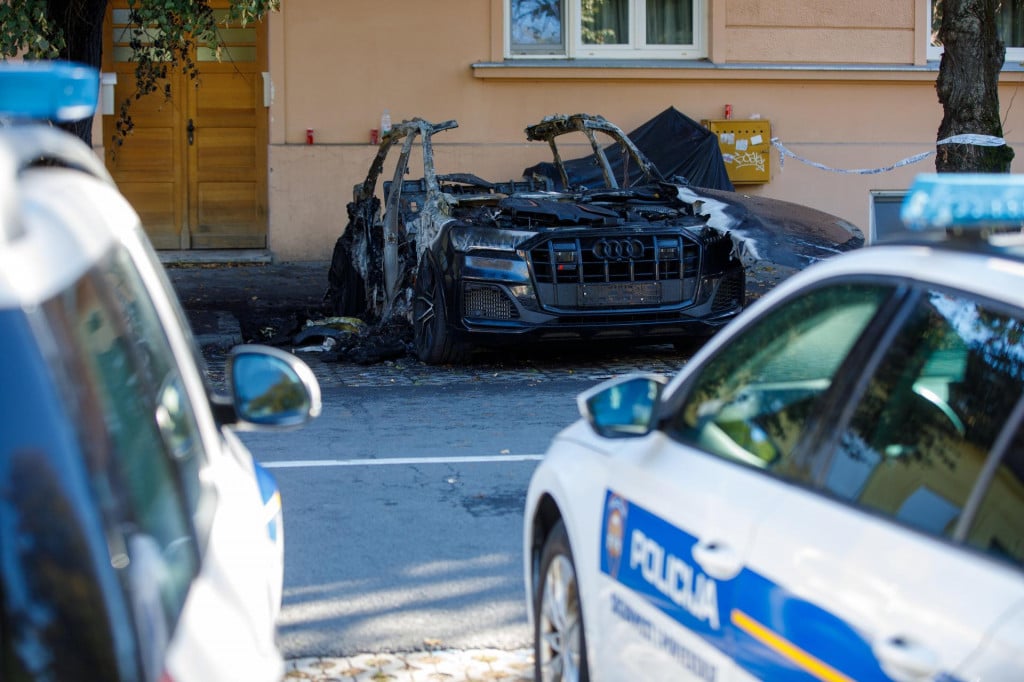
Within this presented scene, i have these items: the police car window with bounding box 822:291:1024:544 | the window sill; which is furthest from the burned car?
the police car window with bounding box 822:291:1024:544

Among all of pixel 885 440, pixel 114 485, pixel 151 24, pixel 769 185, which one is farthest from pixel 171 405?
pixel 769 185

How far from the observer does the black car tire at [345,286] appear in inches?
506

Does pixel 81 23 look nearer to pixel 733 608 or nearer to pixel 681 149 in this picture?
pixel 681 149

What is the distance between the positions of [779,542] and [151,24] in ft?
30.7

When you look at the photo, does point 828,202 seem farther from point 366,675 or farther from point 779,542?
point 779,542

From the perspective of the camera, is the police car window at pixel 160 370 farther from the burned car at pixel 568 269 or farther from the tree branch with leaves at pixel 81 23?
the tree branch with leaves at pixel 81 23

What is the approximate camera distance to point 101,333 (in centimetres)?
217

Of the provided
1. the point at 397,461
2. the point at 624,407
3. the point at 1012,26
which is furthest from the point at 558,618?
the point at 1012,26

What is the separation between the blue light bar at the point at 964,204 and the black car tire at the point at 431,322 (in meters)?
7.78

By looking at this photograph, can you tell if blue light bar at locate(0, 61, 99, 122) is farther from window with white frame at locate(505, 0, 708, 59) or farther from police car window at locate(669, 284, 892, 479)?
Result: window with white frame at locate(505, 0, 708, 59)

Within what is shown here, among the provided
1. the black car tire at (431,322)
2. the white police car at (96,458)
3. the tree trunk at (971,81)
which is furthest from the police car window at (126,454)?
the tree trunk at (971,81)

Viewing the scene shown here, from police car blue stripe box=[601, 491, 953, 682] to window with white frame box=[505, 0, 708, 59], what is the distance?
→ 14.4m

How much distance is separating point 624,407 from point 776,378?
43 centimetres

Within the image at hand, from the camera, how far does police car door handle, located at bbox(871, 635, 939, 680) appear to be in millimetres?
2092
